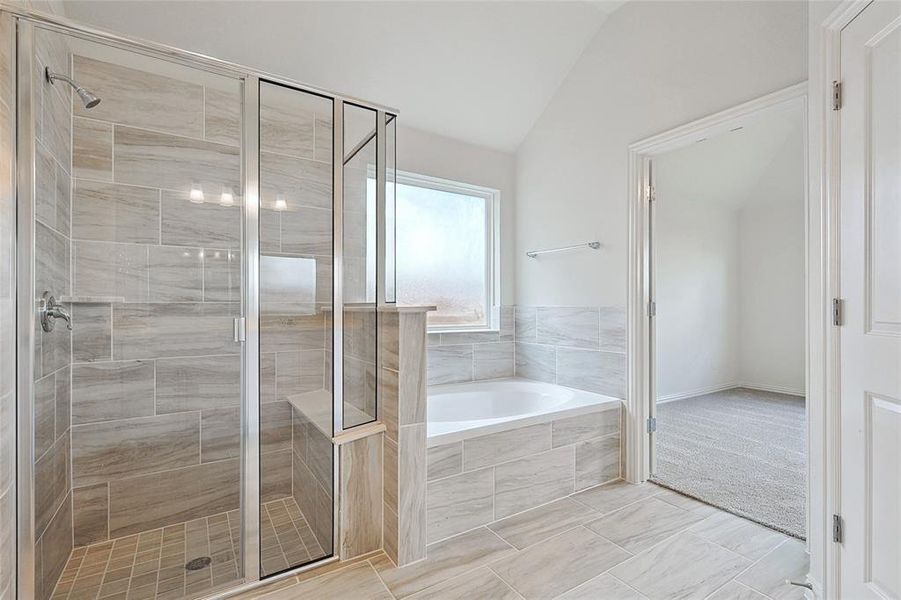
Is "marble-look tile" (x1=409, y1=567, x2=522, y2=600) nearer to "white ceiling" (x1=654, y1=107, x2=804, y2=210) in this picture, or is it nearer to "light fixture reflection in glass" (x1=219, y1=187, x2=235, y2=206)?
"light fixture reflection in glass" (x1=219, y1=187, x2=235, y2=206)

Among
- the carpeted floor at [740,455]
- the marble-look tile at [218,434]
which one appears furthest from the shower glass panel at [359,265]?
the carpeted floor at [740,455]

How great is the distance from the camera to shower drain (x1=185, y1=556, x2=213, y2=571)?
176 cm

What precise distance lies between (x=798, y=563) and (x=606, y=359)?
1283 millimetres

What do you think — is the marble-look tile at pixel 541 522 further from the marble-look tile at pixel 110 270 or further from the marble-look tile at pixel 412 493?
the marble-look tile at pixel 110 270

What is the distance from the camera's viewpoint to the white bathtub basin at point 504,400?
2.60 metres

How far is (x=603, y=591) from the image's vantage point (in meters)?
1.61

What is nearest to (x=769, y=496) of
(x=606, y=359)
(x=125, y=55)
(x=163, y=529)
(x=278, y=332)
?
(x=606, y=359)

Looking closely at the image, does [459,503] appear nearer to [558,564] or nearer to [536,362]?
[558,564]

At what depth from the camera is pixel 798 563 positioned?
5.74ft

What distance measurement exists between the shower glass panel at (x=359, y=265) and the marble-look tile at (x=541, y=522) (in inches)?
33.3

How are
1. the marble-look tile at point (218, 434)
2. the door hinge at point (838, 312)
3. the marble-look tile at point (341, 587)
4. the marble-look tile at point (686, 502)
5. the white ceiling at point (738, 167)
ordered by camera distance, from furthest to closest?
the white ceiling at point (738, 167) → the marble-look tile at point (686, 502) → the marble-look tile at point (218, 434) → the marble-look tile at point (341, 587) → the door hinge at point (838, 312)

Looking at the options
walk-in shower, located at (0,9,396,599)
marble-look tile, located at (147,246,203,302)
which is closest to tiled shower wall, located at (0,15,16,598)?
walk-in shower, located at (0,9,396,599)

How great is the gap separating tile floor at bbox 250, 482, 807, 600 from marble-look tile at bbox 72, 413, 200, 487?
34.9 inches

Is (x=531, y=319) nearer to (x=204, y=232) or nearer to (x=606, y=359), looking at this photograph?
(x=606, y=359)
